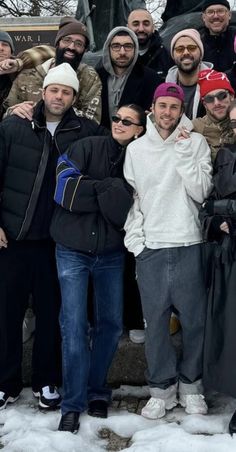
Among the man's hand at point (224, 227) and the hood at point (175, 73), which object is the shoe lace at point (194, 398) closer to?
the man's hand at point (224, 227)

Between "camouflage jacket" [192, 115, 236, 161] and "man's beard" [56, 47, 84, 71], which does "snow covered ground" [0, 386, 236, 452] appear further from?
"man's beard" [56, 47, 84, 71]

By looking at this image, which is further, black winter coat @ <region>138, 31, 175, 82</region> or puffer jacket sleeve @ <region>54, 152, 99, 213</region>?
black winter coat @ <region>138, 31, 175, 82</region>

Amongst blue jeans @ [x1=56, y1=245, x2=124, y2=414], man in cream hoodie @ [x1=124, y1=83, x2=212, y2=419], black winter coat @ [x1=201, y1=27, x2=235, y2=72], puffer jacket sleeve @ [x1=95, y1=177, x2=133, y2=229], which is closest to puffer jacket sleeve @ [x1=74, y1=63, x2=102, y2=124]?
man in cream hoodie @ [x1=124, y1=83, x2=212, y2=419]

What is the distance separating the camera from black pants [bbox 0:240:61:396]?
3766 millimetres

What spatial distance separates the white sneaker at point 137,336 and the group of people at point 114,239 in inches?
17.9

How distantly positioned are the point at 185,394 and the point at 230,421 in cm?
36

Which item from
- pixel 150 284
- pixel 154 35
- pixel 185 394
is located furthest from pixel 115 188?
pixel 154 35

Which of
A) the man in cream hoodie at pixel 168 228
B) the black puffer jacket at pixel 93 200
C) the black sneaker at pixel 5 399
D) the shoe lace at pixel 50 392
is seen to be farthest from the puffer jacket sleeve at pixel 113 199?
the black sneaker at pixel 5 399

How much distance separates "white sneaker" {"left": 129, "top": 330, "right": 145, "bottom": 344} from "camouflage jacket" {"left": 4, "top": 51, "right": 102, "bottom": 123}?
1525 millimetres

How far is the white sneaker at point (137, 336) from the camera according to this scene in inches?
166

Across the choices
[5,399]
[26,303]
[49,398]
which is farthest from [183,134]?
[5,399]

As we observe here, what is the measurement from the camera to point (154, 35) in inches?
202

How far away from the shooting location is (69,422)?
3.52m

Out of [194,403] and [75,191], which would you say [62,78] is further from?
[194,403]
